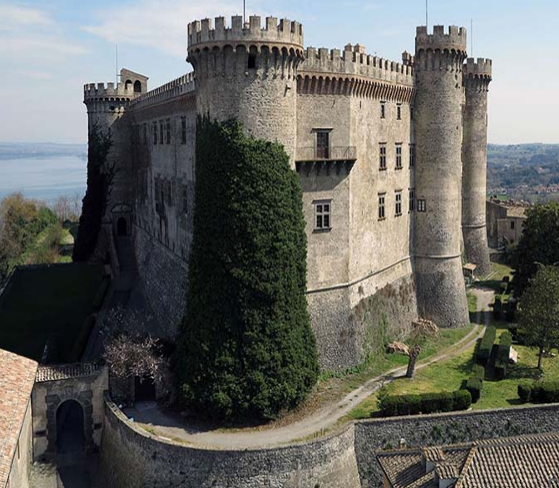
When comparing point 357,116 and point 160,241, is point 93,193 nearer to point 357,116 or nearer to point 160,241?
Answer: point 160,241

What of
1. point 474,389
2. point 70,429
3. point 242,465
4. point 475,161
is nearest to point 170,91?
point 70,429

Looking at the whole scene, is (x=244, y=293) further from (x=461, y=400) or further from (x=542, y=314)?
(x=542, y=314)

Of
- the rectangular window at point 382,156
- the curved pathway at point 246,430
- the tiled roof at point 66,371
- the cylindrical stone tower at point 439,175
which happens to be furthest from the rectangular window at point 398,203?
the tiled roof at point 66,371

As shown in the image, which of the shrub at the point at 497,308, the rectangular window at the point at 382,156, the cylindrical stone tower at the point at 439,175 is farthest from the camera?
the shrub at the point at 497,308

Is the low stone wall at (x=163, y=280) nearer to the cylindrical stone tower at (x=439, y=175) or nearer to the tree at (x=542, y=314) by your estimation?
the cylindrical stone tower at (x=439, y=175)

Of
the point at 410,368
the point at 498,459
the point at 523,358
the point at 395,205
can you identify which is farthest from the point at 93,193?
the point at 498,459

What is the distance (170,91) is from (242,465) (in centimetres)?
2525

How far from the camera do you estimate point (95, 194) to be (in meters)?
55.8

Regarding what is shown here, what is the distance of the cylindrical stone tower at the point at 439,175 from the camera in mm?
40844

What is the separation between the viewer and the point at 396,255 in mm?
40750

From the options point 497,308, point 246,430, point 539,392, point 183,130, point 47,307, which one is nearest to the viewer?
point 246,430

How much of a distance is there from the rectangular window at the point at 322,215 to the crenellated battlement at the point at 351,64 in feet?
22.7

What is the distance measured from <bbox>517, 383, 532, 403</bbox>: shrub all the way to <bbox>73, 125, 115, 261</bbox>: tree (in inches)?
1508

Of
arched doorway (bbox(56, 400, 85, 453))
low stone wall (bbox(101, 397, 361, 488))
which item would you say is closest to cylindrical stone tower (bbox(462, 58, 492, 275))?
low stone wall (bbox(101, 397, 361, 488))
